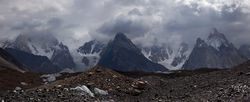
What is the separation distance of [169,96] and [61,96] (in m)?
11.0

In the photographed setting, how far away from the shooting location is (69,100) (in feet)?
69.3

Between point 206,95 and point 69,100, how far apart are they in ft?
38.9

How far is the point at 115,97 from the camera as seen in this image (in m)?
27.3

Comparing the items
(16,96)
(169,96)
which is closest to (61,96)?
(16,96)

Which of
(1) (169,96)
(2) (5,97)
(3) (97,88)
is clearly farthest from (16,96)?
(1) (169,96)

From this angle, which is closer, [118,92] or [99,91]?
[99,91]

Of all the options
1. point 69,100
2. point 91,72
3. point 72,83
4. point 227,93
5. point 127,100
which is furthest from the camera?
point 91,72

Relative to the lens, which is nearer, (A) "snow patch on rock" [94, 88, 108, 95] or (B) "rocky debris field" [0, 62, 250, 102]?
(B) "rocky debris field" [0, 62, 250, 102]

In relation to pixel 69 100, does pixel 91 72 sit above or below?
above

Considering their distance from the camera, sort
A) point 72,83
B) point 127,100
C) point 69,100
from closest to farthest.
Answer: point 69,100
point 127,100
point 72,83

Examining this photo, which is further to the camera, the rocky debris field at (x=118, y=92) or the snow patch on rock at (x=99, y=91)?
the snow patch on rock at (x=99, y=91)

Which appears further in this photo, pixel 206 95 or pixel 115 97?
pixel 115 97

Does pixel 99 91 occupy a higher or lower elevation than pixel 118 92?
higher

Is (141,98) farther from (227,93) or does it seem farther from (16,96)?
(16,96)
